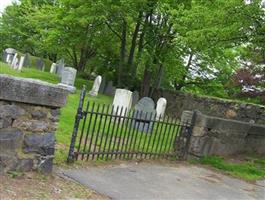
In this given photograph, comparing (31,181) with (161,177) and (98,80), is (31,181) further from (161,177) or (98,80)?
(98,80)

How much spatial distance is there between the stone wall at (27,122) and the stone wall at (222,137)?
16.2ft

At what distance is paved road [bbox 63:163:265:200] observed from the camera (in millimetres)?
6688

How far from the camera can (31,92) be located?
5.97 m

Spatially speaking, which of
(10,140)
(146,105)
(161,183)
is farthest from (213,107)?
(10,140)

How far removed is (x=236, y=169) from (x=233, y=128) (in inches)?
60.7

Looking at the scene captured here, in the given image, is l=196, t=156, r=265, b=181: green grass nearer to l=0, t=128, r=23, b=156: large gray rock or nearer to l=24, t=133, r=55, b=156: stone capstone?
l=24, t=133, r=55, b=156: stone capstone

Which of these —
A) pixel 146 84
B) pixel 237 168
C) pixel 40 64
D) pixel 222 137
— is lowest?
pixel 237 168

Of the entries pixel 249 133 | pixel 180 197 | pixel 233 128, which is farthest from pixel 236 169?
pixel 180 197

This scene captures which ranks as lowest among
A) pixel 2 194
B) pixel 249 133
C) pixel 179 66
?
pixel 2 194

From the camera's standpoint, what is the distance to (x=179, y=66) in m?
24.9

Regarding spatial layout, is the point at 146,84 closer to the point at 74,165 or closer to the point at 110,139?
the point at 110,139

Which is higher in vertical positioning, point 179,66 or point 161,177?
point 179,66

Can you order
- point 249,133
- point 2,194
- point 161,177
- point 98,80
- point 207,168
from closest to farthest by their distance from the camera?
point 2,194, point 161,177, point 207,168, point 249,133, point 98,80

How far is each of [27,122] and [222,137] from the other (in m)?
6.57
